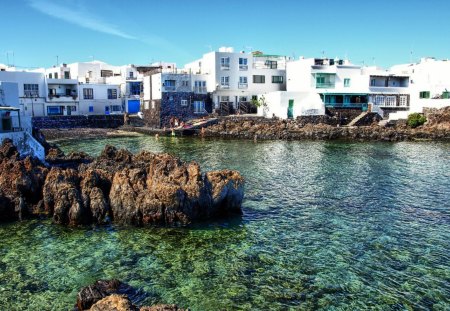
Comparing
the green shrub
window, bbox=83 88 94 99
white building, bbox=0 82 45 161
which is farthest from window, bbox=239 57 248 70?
white building, bbox=0 82 45 161

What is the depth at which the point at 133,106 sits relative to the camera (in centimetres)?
8362

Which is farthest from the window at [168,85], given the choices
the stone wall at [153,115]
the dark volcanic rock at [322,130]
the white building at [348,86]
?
the white building at [348,86]

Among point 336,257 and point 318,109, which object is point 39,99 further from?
point 336,257

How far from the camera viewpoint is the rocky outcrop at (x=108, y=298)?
10.4 meters

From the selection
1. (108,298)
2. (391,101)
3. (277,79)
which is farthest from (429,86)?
(108,298)

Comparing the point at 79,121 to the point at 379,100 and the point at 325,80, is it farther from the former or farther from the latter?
the point at 379,100

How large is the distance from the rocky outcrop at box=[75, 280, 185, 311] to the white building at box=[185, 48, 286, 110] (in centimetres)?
6112

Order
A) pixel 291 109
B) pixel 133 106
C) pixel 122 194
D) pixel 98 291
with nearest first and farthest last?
pixel 98 291
pixel 122 194
pixel 291 109
pixel 133 106

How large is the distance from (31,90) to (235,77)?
1424 inches

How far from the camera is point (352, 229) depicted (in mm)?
20125

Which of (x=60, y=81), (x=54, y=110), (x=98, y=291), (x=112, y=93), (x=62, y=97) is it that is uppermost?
(x=60, y=81)

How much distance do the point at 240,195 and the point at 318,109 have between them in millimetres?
49250

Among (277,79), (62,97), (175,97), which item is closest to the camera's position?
(175,97)

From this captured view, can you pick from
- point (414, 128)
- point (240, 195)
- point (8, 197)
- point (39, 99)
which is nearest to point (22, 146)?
point (8, 197)
